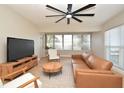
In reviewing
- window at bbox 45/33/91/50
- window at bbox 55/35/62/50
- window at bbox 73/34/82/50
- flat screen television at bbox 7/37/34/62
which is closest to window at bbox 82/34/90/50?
window at bbox 45/33/91/50

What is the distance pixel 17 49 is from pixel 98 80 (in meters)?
3.08

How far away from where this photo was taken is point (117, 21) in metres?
4.93

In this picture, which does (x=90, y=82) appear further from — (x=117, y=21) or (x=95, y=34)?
(x=95, y=34)

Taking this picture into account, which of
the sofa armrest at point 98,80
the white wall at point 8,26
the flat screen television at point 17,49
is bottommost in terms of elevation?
the sofa armrest at point 98,80

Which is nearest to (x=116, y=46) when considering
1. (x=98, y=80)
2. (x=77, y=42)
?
(x=98, y=80)

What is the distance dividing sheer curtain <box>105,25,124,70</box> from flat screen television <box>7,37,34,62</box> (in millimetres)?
3874

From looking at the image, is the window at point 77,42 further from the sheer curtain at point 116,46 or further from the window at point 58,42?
the sheer curtain at point 116,46

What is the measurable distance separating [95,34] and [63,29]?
2410 millimetres

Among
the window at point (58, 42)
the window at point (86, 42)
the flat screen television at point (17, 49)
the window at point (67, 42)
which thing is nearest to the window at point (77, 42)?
the window at point (86, 42)

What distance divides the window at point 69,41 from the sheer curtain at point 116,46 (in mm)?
2619

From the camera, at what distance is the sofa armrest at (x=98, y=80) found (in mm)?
2283

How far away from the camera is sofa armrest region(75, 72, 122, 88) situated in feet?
7.49

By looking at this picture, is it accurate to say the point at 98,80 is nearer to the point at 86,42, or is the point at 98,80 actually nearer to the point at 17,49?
the point at 17,49
